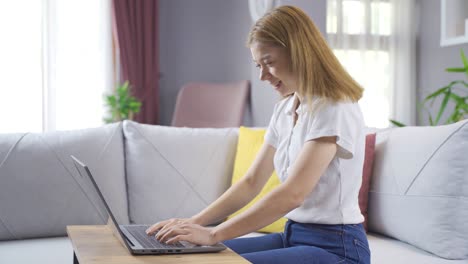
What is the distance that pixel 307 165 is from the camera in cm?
154

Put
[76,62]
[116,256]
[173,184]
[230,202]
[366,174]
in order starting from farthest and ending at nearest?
[76,62]
[173,184]
[366,174]
[230,202]
[116,256]

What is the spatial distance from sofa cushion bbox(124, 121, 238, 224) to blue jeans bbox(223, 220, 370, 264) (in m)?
0.99

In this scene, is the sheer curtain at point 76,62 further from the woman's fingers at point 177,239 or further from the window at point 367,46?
the woman's fingers at point 177,239

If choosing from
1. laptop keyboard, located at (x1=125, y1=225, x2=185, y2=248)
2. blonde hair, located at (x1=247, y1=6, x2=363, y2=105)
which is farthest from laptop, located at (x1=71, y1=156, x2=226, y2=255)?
blonde hair, located at (x1=247, y1=6, x2=363, y2=105)

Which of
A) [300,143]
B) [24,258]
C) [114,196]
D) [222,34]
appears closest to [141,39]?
[222,34]

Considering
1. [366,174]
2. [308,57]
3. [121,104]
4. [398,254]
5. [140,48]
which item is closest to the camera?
[308,57]

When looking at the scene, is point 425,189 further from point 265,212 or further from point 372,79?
point 372,79

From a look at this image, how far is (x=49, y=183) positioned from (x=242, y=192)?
3.22 feet

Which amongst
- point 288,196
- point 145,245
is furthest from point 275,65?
point 145,245

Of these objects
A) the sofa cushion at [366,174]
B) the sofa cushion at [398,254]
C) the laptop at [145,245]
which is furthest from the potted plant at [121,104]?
the laptop at [145,245]

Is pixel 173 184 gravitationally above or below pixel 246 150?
below

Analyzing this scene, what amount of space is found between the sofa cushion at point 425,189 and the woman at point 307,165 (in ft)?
2.01

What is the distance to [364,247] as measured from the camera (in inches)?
63.7

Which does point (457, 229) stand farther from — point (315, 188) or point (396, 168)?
point (315, 188)
